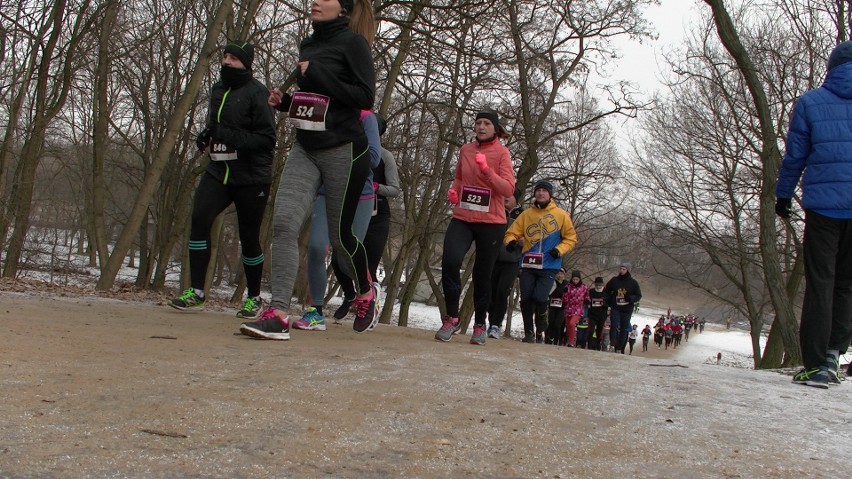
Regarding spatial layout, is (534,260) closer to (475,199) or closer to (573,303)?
(475,199)

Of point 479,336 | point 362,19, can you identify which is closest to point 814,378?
point 479,336

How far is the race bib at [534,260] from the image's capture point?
27.9ft

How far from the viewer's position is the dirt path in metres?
1.97

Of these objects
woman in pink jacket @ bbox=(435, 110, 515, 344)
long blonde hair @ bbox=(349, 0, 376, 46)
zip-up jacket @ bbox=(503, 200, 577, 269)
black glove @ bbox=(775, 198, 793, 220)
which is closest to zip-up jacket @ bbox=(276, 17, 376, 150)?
long blonde hair @ bbox=(349, 0, 376, 46)

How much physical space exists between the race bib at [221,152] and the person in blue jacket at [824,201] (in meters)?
3.97

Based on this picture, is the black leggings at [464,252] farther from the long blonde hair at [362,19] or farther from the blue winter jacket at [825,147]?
the blue winter jacket at [825,147]

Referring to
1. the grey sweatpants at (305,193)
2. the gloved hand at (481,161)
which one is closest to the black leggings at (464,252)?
the gloved hand at (481,161)

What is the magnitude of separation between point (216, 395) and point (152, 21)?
60.7 feet

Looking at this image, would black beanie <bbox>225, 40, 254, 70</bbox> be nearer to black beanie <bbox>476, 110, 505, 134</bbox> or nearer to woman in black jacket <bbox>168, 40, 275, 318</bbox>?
woman in black jacket <bbox>168, 40, 275, 318</bbox>

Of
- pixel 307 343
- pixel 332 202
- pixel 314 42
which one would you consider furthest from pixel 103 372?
pixel 314 42

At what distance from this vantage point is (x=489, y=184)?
232 inches

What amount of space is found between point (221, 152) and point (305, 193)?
1380 mm

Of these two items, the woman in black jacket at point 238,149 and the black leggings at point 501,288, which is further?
the black leggings at point 501,288

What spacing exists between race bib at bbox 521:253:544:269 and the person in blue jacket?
3.98m
